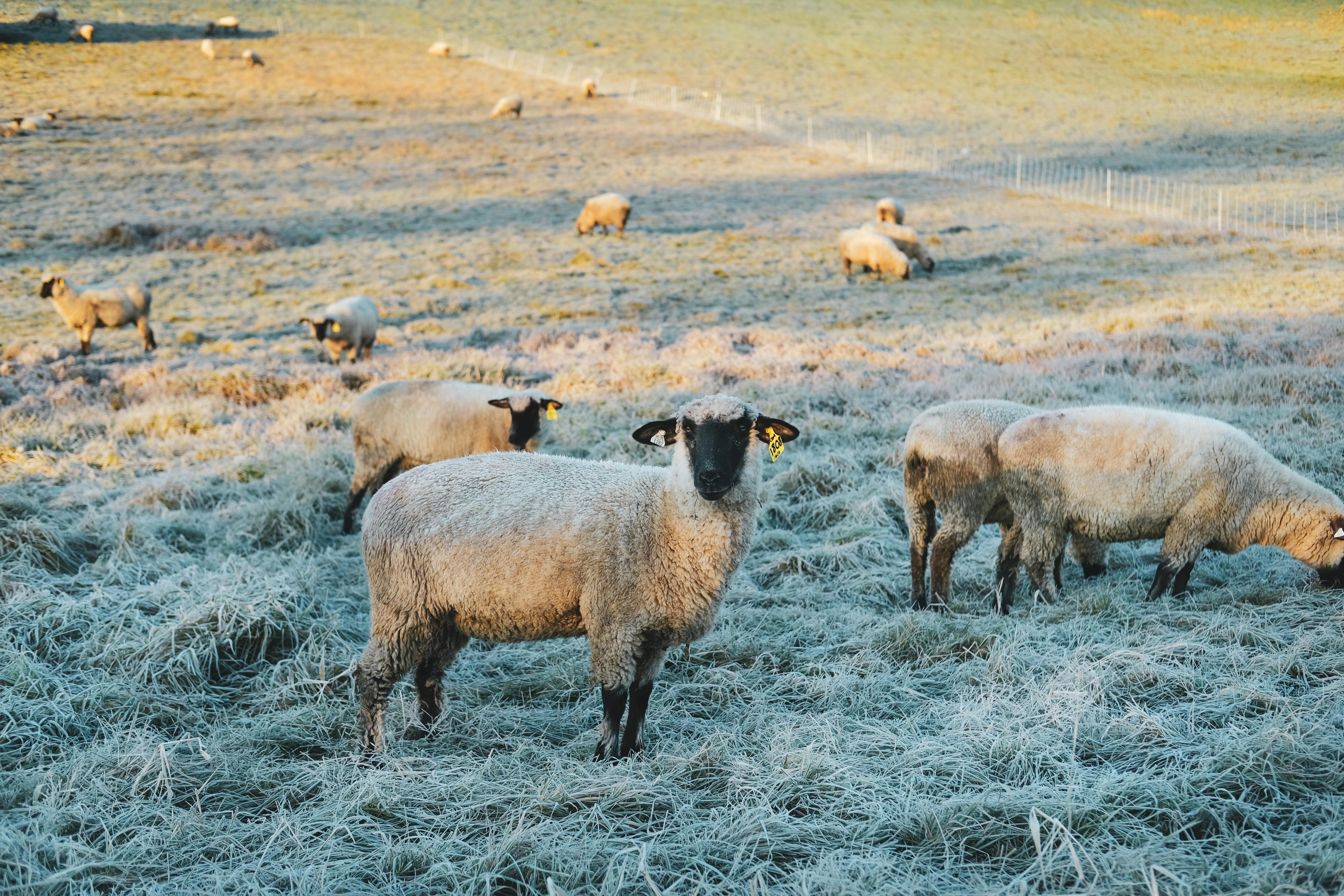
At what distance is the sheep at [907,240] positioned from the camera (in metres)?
25.1

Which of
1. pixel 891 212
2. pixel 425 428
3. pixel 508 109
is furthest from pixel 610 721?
pixel 508 109

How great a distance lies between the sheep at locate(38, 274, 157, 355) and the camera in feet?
59.3

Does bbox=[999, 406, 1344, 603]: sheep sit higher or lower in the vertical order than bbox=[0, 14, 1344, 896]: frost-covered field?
higher

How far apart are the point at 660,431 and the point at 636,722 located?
179cm

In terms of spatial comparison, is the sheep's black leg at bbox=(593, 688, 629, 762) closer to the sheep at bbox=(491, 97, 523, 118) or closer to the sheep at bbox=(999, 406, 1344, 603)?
→ the sheep at bbox=(999, 406, 1344, 603)

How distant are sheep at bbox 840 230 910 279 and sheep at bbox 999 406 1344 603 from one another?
58.9ft

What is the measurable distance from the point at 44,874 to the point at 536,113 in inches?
1961

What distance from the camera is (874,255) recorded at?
80.7 ft

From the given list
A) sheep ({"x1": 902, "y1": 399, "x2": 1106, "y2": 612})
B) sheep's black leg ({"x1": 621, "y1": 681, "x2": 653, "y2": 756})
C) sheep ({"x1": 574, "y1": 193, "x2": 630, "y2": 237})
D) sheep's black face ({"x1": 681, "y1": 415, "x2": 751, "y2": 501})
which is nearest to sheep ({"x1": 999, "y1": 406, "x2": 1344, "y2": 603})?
sheep ({"x1": 902, "y1": 399, "x2": 1106, "y2": 612})

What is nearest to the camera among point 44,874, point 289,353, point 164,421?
point 44,874

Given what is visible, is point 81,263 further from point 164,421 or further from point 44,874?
point 44,874

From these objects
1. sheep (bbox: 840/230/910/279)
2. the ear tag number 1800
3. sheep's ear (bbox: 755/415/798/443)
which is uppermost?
sheep (bbox: 840/230/910/279)

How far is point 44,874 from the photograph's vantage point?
3820 mm

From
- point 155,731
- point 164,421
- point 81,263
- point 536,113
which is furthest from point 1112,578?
point 536,113
